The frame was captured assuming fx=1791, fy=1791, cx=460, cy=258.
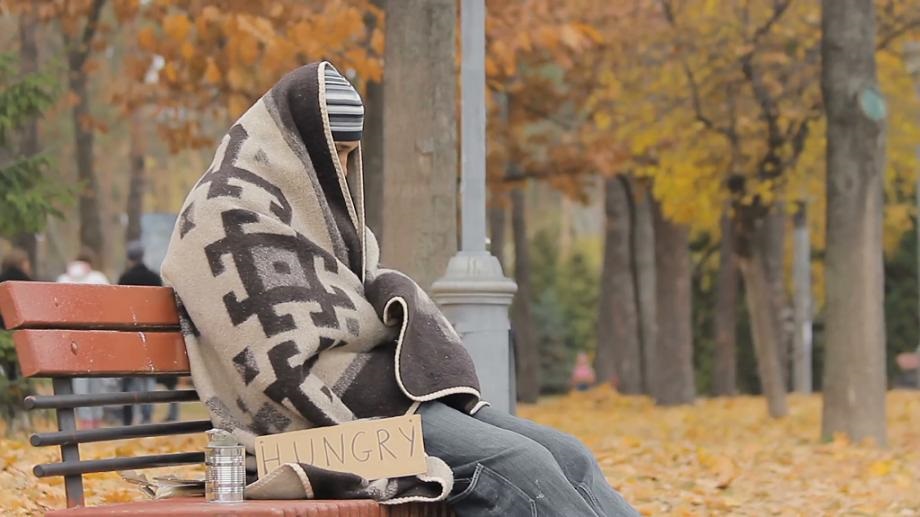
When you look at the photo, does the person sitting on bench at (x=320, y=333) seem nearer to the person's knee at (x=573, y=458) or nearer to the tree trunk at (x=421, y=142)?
the person's knee at (x=573, y=458)

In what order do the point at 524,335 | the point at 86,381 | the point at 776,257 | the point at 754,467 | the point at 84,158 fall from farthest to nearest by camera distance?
1. the point at 524,335
2. the point at 776,257
3. the point at 84,158
4. the point at 86,381
5. the point at 754,467

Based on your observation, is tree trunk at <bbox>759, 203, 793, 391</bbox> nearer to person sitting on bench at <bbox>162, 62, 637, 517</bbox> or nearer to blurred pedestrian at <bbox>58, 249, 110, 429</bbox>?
blurred pedestrian at <bbox>58, 249, 110, 429</bbox>

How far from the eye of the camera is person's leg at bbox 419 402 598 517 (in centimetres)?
414

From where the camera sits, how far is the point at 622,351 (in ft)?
99.2

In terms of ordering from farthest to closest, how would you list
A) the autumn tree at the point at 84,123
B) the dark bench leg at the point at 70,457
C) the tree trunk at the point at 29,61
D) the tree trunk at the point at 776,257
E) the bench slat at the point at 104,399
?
the tree trunk at the point at 776,257, the tree trunk at the point at 29,61, the autumn tree at the point at 84,123, the dark bench leg at the point at 70,457, the bench slat at the point at 104,399

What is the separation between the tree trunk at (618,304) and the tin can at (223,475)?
22.7 m

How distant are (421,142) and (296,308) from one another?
5.72 metres

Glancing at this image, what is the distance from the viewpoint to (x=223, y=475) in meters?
4.00

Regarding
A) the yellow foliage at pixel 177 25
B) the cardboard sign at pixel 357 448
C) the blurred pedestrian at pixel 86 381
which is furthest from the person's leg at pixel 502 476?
the blurred pedestrian at pixel 86 381

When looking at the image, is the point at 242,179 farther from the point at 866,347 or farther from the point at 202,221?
the point at 866,347

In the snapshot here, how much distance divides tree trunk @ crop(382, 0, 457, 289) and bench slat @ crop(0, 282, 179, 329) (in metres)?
5.31

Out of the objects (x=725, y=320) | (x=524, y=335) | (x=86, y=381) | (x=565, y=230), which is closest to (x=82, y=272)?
(x=86, y=381)

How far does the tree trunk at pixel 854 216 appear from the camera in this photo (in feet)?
43.3

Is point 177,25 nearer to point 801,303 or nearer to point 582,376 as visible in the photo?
point 801,303
